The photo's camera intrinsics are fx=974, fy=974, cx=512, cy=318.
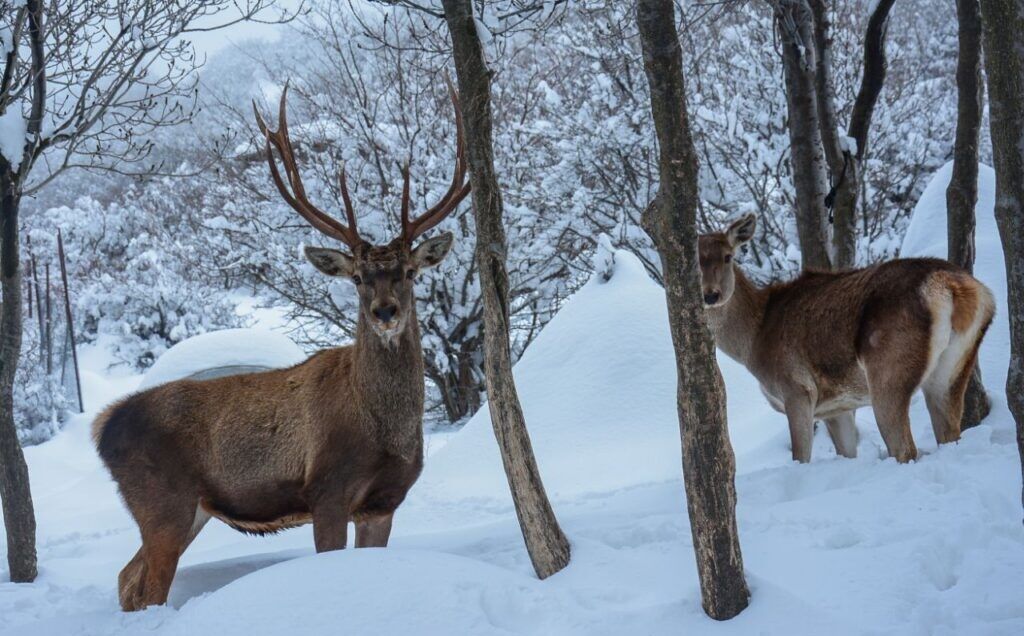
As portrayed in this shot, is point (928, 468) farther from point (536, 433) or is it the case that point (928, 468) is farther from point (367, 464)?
point (536, 433)

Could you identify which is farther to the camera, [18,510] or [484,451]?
[484,451]

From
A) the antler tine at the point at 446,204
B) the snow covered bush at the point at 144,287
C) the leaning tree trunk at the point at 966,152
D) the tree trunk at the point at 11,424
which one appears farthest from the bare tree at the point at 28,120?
the snow covered bush at the point at 144,287

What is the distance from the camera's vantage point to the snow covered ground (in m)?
3.71

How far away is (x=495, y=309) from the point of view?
475 centimetres

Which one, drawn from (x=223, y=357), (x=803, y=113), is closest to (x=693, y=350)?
(x=803, y=113)

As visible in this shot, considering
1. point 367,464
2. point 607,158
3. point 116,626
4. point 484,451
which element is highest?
point 607,158

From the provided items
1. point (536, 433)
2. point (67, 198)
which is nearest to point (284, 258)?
point (536, 433)

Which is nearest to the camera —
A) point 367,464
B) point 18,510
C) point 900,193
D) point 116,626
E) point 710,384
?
point 710,384

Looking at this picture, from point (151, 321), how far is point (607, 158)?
44.5 feet

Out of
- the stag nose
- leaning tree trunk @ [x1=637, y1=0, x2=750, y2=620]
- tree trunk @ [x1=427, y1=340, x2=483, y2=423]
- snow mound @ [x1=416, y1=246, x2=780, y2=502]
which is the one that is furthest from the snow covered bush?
leaning tree trunk @ [x1=637, y1=0, x2=750, y2=620]

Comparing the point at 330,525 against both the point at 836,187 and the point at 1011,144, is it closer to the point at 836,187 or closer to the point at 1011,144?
the point at 1011,144

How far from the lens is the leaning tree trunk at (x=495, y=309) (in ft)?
15.1

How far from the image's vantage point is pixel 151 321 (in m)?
23.3

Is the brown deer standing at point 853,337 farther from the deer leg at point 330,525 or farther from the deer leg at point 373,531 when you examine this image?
the deer leg at point 330,525
